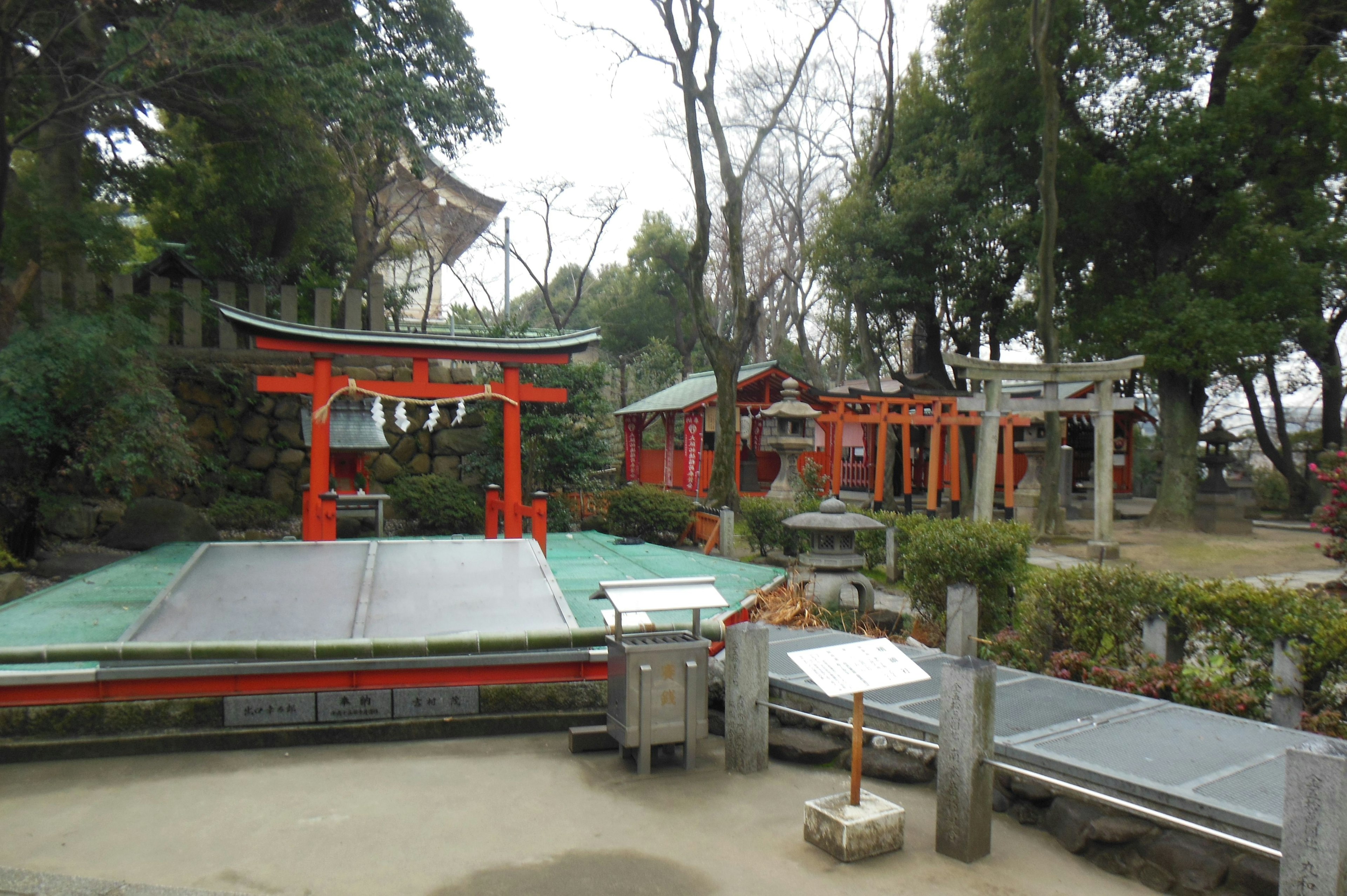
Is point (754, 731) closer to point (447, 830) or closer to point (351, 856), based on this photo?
point (447, 830)

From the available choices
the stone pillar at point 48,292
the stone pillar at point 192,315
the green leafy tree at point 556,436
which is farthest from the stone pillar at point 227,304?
the green leafy tree at point 556,436

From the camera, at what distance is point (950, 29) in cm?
2292

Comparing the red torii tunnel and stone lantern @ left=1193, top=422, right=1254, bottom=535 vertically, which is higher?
the red torii tunnel

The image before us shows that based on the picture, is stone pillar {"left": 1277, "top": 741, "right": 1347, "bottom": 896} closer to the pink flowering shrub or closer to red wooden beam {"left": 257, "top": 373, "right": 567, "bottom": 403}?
the pink flowering shrub

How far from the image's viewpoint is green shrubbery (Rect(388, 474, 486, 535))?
1470 centimetres

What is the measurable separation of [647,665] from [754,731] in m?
0.81

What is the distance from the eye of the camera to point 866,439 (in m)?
25.3

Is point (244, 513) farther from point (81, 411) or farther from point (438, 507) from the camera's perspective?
point (81, 411)

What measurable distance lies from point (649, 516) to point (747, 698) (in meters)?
9.36

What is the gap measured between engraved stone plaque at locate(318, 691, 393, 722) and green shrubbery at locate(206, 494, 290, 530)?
365 inches

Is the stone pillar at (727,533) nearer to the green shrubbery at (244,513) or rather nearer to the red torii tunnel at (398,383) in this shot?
the red torii tunnel at (398,383)

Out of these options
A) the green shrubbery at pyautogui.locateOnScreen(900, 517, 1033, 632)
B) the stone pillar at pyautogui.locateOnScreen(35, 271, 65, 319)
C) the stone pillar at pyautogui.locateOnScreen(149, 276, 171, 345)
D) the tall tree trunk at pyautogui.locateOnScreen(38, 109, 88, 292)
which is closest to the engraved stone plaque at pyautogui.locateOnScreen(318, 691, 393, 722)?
the green shrubbery at pyautogui.locateOnScreen(900, 517, 1033, 632)

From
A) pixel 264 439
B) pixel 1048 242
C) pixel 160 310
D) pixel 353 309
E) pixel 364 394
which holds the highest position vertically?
pixel 1048 242

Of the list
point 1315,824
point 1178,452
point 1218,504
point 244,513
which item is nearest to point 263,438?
point 244,513
